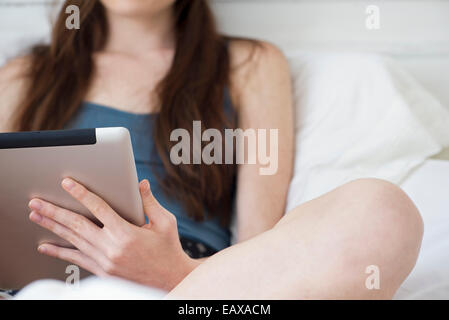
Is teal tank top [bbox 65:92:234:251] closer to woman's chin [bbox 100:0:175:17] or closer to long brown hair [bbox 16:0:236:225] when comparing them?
long brown hair [bbox 16:0:236:225]

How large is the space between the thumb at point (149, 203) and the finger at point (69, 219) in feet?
0.21

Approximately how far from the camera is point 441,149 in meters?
0.97

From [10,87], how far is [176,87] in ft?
1.18

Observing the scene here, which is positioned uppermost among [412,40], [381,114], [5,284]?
[412,40]

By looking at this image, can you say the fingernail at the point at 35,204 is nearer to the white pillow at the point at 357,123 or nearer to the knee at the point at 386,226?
the knee at the point at 386,226

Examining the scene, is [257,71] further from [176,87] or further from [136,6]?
[136,6]

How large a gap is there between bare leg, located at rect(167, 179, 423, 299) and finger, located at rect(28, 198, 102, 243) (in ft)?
0.55

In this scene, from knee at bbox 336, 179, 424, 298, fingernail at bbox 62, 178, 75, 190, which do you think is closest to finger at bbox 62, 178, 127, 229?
fingernail at bbox 62, 178, 75, 190

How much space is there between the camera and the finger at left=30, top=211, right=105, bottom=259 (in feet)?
2.01

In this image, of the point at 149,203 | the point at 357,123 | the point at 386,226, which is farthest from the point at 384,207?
the point at 357,123

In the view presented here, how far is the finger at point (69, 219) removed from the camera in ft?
1.98
